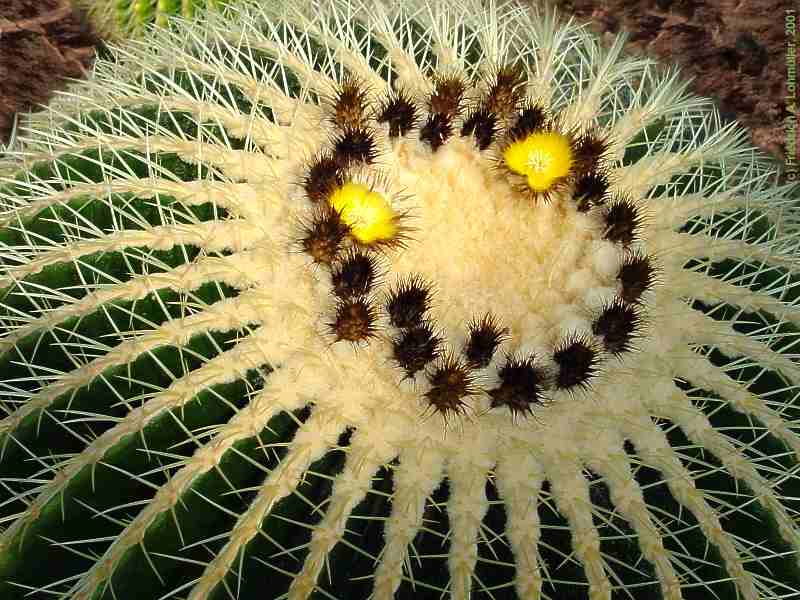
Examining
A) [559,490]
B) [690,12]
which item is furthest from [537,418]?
[690,12]

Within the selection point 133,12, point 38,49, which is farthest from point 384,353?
point 38,49

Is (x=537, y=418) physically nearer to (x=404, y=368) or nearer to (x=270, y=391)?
(x=404, y=368)

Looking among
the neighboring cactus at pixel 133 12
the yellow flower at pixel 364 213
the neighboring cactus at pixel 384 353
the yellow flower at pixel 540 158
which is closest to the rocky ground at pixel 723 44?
the neighboring cactus at pixel 133 12

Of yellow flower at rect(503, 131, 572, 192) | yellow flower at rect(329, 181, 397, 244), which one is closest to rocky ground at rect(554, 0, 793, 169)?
yellow flower at rect(503, 131, 572, 192)

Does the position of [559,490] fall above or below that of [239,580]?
above

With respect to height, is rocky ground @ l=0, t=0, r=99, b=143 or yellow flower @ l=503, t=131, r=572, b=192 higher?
yellow flower @ l=503, t=131, r=572, b=192

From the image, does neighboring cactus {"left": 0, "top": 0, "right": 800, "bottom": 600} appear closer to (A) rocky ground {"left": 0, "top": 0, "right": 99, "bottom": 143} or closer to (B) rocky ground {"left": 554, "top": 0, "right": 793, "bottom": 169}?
(B) rocky ground {"left": 554, "top": 0, "right": 793, "bottom": 169}

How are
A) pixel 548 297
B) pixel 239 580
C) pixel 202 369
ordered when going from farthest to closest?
pixel 548 297
pixel 202 369
pixel 239 580
